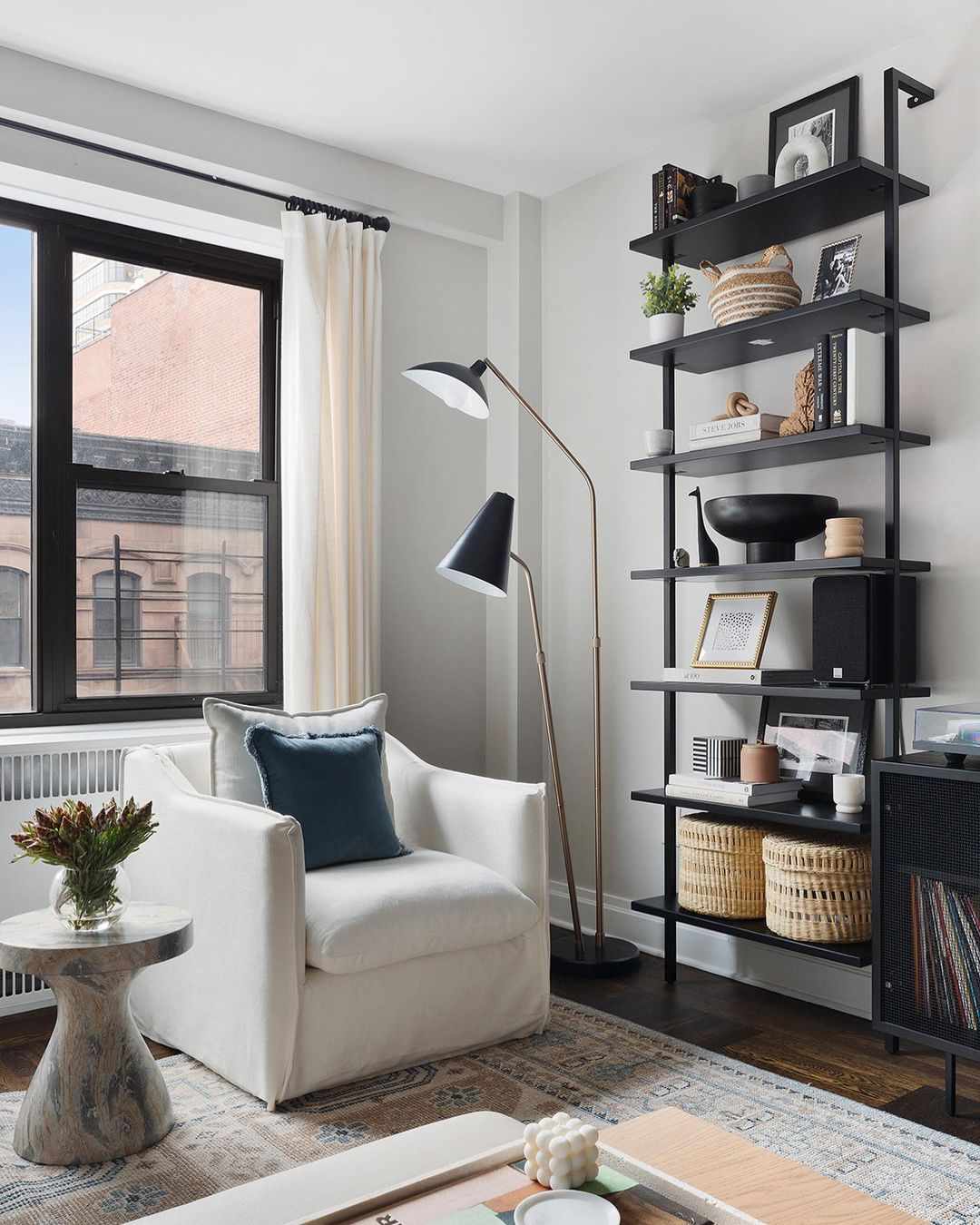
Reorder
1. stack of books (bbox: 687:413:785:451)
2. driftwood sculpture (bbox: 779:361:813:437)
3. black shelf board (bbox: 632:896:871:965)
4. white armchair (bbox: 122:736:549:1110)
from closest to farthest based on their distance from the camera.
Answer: white armchair (bbox: 122:736:549:1110) → black shelf board (bbox: 632:896:871:965) → driftwood sculpture (bbox: 779:361:813:437) → stack of books (bbox: 687:413:785:451)

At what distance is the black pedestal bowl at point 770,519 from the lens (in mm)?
2984

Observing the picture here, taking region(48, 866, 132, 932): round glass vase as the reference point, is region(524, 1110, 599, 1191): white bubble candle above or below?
below

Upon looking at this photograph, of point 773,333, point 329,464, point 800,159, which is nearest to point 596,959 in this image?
point 329,464

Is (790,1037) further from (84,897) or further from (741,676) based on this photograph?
(84,897)

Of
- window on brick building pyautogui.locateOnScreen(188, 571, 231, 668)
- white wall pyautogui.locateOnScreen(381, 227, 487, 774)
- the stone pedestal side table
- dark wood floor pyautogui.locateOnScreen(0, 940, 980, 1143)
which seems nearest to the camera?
the stone pedestal side table

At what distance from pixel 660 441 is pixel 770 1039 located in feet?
5.61

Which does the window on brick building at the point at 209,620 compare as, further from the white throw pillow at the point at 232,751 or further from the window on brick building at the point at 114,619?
the white throw pillow at the point at 232,751

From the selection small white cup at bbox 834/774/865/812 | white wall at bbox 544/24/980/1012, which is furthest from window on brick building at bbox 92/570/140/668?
small white cup at bbox 834/774/865/812

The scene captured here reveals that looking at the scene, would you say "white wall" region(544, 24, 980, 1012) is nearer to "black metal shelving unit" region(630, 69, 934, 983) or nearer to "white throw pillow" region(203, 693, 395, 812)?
"black metal shelving unit" region(630, 69, 934, 983)

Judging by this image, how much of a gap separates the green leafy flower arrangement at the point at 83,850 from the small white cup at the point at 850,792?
5.70ft

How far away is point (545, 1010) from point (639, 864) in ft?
3.12

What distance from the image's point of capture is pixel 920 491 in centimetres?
296

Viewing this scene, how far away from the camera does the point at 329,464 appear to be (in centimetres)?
362

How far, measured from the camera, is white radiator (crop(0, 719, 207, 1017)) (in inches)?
120
